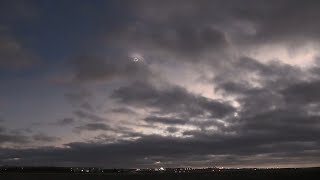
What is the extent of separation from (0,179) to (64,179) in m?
37.2

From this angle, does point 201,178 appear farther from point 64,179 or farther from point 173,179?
point 64,179

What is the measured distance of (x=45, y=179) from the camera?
190 metres

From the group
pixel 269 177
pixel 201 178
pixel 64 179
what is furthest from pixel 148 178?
pixel 269 177

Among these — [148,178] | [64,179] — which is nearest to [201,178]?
[148,178]

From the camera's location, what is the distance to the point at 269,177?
545ft

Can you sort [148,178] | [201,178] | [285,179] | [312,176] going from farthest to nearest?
[148,178]
[201,178]
[285,179]
[312,176]

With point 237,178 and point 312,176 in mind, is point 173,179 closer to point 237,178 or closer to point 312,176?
point 237,178

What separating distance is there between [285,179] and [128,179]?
73954 mm

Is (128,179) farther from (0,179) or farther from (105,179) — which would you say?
(0,179)

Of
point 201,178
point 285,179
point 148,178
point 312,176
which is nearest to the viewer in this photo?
point 312,176

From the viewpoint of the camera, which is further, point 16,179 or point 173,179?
point 173,179

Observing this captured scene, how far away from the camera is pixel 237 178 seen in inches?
6890

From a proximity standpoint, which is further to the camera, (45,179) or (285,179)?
(45,179)

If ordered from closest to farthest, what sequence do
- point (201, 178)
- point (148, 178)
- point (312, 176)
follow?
point (312, 176), point (201, 178), point (148, 178)
